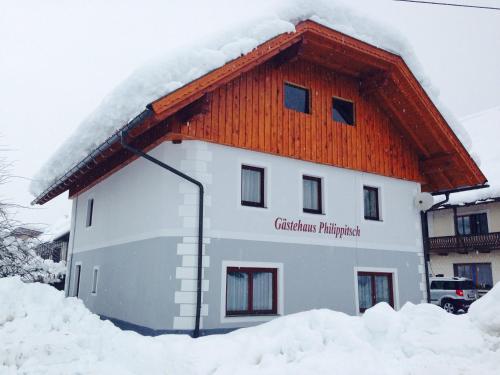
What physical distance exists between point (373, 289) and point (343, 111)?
4778 millimetres

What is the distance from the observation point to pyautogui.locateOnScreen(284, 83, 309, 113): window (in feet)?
37.5

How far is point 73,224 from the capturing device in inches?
631

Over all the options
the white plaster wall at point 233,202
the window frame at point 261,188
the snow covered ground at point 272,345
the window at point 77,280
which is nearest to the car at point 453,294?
the white plaster wall at point 233,202

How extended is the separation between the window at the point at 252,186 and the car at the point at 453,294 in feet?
43.7

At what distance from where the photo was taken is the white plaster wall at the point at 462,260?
85.3 feet

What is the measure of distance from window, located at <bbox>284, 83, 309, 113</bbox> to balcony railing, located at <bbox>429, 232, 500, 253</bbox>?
62.7 feet

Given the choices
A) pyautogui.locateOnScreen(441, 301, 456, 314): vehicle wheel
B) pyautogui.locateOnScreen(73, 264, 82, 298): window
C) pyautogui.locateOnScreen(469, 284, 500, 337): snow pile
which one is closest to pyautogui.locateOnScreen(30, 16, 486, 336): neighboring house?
pyautogui.locateOnScreen(73, 264, 82, 298): window

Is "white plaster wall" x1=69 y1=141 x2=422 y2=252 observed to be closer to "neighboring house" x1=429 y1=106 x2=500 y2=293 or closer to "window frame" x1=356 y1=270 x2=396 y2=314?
"window frame" x1=356 y1=270 x2=396 y2=314

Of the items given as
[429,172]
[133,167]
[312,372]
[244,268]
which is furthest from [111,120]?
[429,172]

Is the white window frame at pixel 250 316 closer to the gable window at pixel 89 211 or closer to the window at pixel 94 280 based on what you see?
the window at pixel 94 280

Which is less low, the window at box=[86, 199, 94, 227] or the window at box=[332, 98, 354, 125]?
the window at box=[332, 98, 354, 125]

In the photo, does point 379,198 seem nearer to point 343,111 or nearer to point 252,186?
point 343,111

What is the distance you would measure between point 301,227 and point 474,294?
1322cm

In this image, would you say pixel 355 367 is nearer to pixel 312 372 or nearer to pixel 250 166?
pixel 312 372
